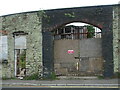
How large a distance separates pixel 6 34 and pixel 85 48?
4.98m

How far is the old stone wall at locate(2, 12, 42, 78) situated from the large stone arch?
0.37m

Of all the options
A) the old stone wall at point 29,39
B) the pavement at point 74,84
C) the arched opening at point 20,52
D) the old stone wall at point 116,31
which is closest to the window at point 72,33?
the old stone wall at point 29,39

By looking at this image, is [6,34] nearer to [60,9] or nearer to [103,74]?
[60,9]

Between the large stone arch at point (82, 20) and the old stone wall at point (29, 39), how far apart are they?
0.37m

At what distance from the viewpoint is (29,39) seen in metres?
13.0

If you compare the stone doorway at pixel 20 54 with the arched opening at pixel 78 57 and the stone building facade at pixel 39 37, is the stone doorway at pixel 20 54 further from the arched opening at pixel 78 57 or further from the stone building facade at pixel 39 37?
the arched opening at pixel 78 57

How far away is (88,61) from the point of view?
41.6 feet

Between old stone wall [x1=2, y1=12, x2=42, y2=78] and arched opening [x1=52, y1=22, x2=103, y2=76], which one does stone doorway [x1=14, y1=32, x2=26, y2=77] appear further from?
arched opening [x1=52, y1=22, x2=103, y2=76]

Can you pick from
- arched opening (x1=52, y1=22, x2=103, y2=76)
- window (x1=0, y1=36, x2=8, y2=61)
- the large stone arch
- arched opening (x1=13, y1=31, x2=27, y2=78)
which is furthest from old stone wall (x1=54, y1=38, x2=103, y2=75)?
window (x1=0, y1=36, x2=8, y2=61)

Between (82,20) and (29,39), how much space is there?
11.0ft

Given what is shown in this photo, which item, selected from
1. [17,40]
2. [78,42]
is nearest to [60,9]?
[78,42]

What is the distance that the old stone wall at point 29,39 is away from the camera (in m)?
12.8

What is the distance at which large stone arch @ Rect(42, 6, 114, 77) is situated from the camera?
11.9 m

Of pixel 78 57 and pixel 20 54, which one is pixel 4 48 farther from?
pixel 78 57
